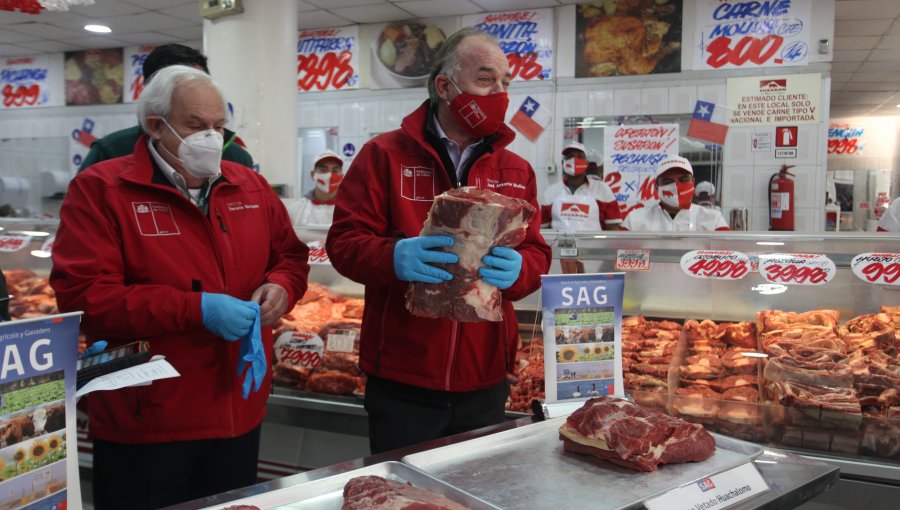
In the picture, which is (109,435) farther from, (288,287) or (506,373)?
(506,373)

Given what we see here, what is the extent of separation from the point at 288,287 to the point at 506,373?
0.77 meters

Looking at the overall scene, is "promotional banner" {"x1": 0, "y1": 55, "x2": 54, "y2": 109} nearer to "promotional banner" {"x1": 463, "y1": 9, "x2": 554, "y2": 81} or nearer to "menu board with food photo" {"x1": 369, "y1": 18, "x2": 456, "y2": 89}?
"menu board with food photo" {"x1": 369, "y1": 18, "x2": 456, "y2": 89}

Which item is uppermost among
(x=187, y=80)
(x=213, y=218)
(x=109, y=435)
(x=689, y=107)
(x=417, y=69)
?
(x=417, y=69)

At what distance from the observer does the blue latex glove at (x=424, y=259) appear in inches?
71.6

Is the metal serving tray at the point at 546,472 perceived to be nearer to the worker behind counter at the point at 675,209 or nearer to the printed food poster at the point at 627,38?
the worker behind counter at the point at 675,209

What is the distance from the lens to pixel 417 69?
870 cm

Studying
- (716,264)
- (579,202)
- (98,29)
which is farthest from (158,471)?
(98,29)

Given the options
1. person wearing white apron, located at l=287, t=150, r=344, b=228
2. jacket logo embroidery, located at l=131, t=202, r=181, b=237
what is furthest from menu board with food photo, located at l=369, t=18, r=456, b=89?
jacket logo embroidery, located at l=131, t=202, r=181, b=237

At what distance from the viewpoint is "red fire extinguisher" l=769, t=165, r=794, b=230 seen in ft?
23.2

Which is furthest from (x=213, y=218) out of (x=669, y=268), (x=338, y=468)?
(x=669, y=268)

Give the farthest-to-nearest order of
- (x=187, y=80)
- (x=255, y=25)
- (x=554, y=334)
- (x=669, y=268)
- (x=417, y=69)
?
(x=417, y=69) → (x=255, y=25) → (x=669, y=268) → (x=187, y=80) → (x=554, y=334)

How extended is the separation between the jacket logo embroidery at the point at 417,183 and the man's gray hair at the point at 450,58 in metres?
0.25

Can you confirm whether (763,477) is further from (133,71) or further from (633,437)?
(133,71)

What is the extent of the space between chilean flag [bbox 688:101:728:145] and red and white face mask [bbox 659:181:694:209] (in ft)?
4.97
